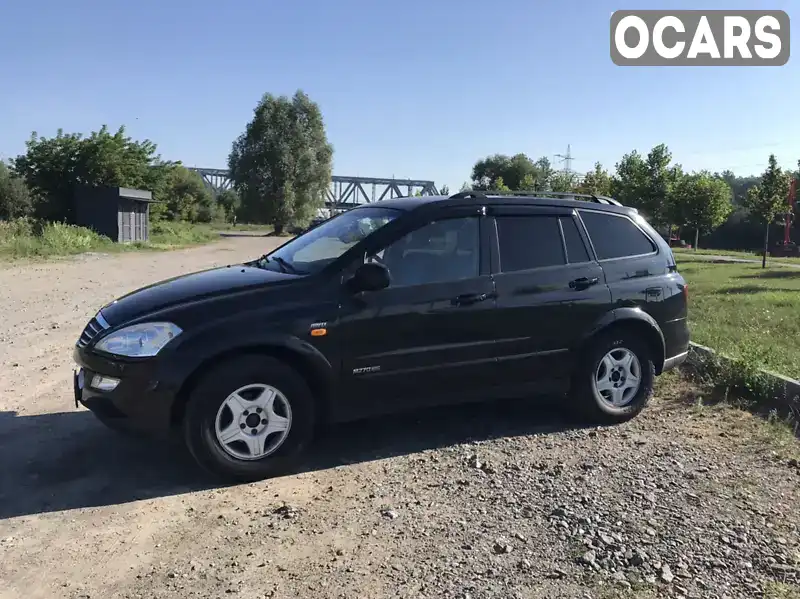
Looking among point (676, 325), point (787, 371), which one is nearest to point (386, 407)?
point (676, 325)

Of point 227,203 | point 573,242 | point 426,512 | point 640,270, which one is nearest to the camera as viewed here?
point 426,512

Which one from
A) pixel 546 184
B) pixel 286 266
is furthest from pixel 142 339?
pixel 546 184

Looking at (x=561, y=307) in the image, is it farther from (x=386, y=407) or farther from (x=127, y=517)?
(x=127, y=517)

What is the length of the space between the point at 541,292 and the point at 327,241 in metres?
1.69

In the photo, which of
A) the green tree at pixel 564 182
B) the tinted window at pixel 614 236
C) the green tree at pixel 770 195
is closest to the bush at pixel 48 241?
the green tree at pixel 564 182

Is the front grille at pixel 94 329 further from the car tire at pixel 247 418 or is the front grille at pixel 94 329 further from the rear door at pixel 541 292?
the rear door at pixel 541 292

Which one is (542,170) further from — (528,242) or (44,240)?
(528,242)

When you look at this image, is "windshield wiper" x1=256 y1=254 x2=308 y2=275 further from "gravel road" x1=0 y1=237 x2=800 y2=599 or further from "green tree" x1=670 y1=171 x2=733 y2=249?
"green tree" x1=670 y1=171 x2=733 y2=249

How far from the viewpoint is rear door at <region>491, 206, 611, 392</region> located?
5.16 meters

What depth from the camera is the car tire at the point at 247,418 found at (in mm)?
4230

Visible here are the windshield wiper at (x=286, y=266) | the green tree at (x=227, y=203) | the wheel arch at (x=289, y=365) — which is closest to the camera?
the wheel arch at (x=289, y=365)

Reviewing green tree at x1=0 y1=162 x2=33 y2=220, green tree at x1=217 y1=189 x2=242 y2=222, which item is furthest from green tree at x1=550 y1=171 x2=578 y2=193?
green tree at x1=217 y1=189 x2=242 y2=222

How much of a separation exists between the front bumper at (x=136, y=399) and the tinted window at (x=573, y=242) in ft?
10.5

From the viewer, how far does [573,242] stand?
561 centimetres
